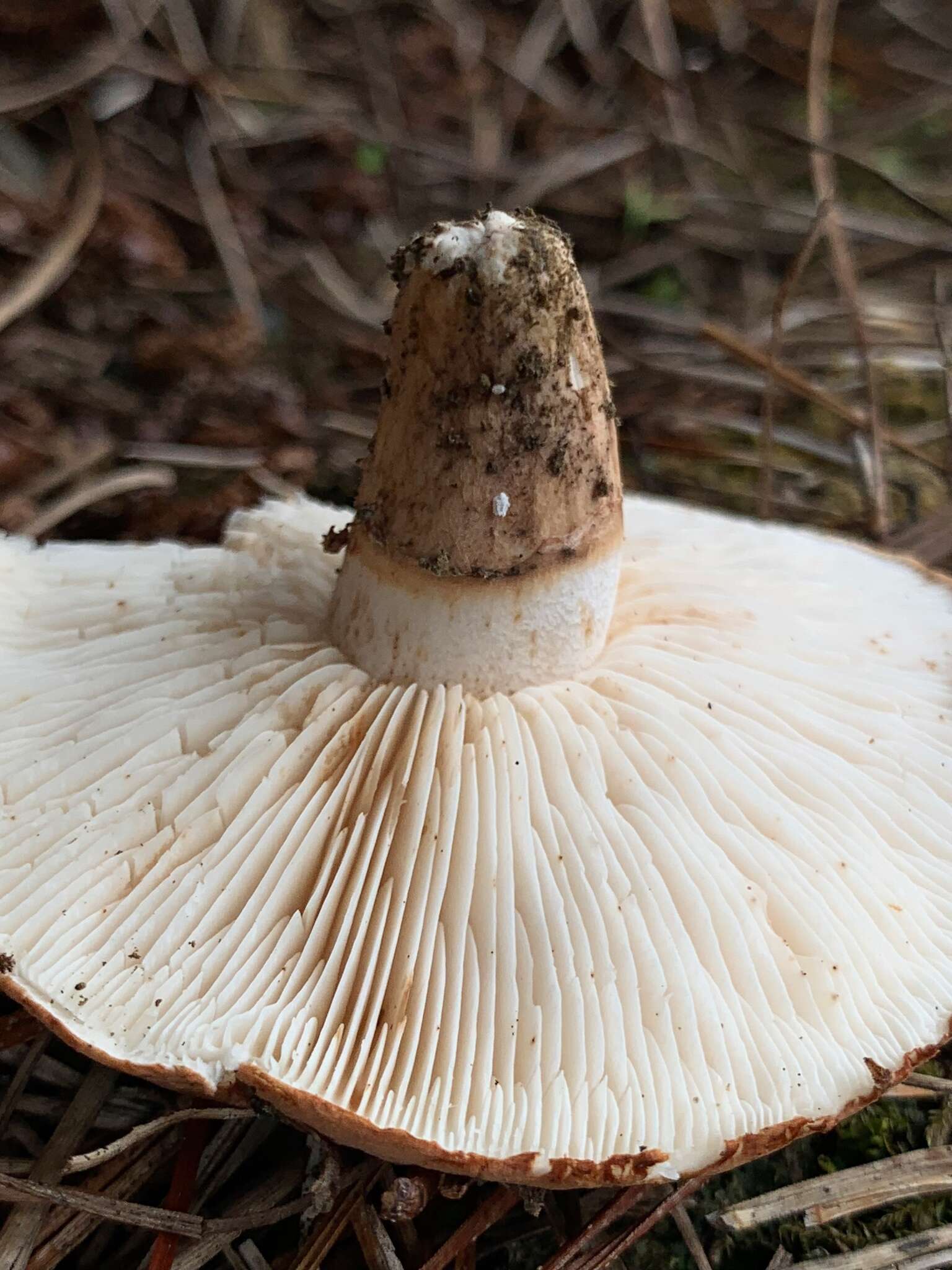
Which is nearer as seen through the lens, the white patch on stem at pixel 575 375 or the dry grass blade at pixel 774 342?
the white patch on stem at pixel 575 375

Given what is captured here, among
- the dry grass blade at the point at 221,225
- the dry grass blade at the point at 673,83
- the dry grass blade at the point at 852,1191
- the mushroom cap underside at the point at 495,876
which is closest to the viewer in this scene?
the mushroom cap underside at the point at 495,876

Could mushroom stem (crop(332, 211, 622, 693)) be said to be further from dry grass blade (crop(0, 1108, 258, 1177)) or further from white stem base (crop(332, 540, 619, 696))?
dry grass blade (crop(0, 1108, 258, 1177))

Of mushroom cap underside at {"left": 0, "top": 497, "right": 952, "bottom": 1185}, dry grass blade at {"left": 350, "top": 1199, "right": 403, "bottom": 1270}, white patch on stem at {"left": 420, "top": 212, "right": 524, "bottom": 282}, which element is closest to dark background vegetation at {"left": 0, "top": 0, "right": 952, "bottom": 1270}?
dry grass blade at {"left": 350, "top": 1199, "right": 403, "bottom": 1270}

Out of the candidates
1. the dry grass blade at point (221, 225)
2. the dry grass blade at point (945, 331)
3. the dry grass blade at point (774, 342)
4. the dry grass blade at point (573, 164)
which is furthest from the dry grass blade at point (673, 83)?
the dry grass blade at point (221, 225)

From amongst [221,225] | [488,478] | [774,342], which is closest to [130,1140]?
[488,478]

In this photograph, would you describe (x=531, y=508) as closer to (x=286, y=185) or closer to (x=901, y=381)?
(x=901, y=381)

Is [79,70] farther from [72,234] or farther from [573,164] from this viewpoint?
[573,164]

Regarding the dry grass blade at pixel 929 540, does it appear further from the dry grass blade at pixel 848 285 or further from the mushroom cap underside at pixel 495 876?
the mushroom cap underside at pixel 495 876

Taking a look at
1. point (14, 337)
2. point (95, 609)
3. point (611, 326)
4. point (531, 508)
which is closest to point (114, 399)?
point (14, 337)
